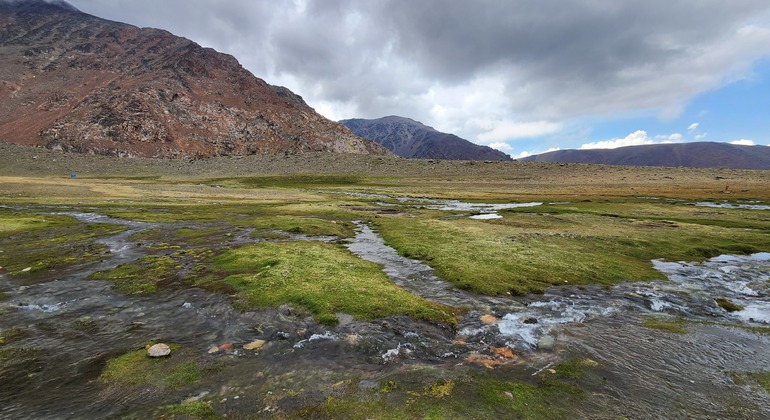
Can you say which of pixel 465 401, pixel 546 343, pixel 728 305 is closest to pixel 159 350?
pixel 465 401

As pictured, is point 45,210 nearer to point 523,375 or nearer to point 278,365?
point 278,365

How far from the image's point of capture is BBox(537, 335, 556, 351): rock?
44.6ft

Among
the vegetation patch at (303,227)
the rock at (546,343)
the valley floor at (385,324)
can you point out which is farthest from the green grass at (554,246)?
the rock at (546,343)

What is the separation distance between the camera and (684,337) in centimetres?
1465

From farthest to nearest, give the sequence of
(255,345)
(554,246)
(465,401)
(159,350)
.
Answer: (554,246) < (255,345) < (159,350) < (465,401)

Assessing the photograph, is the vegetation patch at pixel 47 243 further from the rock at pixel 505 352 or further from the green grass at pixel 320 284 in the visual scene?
the rock at pixel 505 352

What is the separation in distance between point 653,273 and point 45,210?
76116 millimetres

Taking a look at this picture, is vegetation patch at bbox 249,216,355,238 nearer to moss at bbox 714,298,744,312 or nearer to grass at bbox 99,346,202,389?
grass at bbox 99,346,202,389

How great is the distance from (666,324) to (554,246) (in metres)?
16.7

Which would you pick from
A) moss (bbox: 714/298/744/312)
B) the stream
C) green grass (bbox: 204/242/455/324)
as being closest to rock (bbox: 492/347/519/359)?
the stream

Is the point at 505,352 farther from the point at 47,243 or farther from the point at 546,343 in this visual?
the point at 47,243

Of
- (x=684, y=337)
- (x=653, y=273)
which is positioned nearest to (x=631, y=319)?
(x=684, y=337)

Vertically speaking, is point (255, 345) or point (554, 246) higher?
point (554, 246)

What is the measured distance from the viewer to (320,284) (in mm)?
19625
